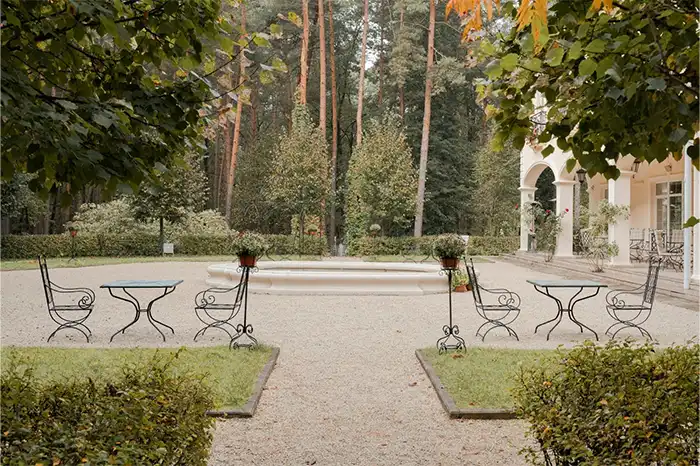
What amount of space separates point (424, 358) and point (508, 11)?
4616 millimetres

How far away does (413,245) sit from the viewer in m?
26.4

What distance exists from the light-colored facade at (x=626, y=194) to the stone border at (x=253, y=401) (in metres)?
13.4

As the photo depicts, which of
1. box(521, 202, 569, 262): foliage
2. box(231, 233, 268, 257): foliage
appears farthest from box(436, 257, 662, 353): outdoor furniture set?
box(521, 202, 569, 262): foliage

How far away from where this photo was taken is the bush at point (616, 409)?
2.52 metres

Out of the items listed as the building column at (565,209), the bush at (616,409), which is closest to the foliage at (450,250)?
the bush at (616,409)

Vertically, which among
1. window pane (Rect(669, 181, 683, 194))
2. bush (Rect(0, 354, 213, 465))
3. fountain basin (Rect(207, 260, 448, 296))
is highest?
window pane (Rect(669, 181, 683, 194))

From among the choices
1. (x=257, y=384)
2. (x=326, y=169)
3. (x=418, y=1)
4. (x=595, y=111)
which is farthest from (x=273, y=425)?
(x=418, y=1)

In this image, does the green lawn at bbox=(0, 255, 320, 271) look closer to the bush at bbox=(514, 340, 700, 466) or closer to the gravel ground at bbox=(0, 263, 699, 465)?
the gravel ground at bbox=(0, 263, 699, 465)

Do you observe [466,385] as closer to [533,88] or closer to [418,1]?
[533,88]

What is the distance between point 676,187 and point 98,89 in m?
20.6

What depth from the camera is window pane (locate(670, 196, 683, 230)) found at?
19.2 m

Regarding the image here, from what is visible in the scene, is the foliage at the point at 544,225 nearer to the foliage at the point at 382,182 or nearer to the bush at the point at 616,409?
the foliage at the point at 382,182

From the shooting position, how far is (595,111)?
2588 mm

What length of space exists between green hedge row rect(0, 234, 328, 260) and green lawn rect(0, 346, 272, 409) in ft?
55.7
